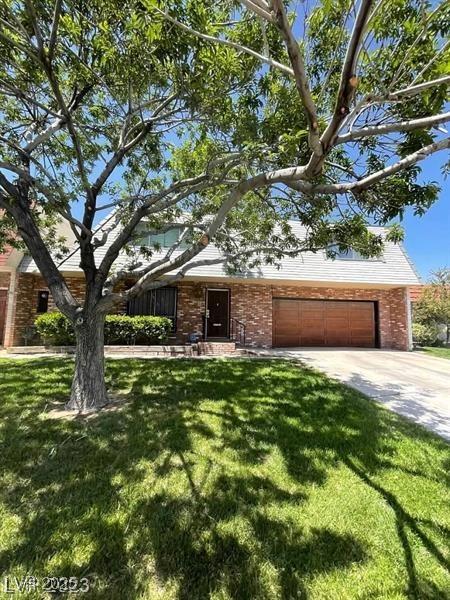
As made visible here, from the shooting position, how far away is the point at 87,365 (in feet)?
16.9

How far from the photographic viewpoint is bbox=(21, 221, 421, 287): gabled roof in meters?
13.4

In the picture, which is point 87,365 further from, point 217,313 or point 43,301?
point 43,301

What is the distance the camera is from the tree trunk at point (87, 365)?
514 centimetres

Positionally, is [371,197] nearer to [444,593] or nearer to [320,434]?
[320,434]

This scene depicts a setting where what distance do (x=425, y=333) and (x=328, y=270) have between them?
7692mm

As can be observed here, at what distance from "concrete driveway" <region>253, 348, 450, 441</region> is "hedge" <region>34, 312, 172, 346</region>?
5782 millimetres

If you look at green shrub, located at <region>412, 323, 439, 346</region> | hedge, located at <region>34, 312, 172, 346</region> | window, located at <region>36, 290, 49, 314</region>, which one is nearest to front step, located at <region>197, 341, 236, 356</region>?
hedge, located at <region>34, 312, 172, 346</region>

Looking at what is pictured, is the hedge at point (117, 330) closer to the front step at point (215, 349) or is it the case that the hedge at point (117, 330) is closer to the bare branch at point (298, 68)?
the front step at point (215, 349)

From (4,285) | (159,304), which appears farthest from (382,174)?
(4,285)

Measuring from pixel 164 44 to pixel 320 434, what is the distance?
5.53 metres

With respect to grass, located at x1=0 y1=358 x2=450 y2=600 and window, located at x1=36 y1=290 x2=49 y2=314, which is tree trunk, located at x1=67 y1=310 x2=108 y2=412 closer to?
grass, located at x1=0 y1=358 x2=450 y2=600

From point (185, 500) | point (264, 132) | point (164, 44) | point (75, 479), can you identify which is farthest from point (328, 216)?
point (75, 479)

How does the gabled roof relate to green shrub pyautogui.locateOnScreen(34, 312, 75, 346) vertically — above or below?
above

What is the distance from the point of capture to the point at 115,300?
5.21 m
